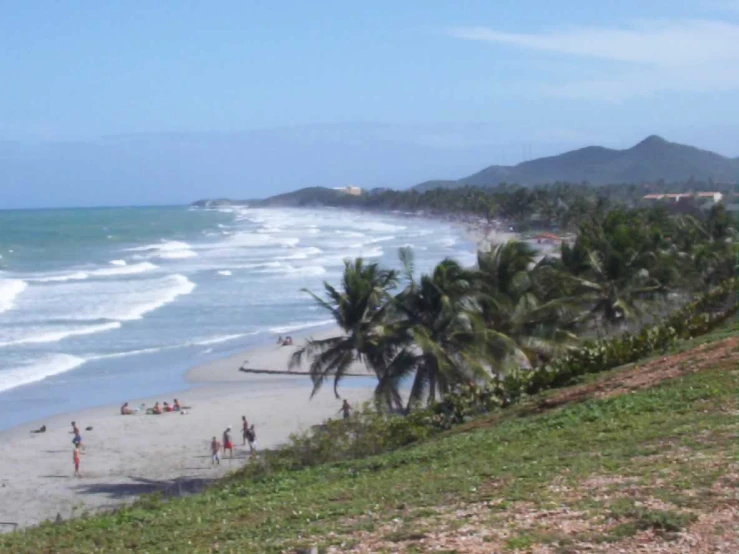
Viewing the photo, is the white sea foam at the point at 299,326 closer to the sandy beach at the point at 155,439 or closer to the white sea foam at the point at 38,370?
the sandy beach at the point at 155,439

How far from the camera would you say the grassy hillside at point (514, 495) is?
6.87 metres

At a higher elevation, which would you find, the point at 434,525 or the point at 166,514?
the point at 434,525

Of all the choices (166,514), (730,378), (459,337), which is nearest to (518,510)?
(166,514)

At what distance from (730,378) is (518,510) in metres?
5.33

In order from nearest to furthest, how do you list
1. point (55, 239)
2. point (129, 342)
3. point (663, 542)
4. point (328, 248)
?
point (663, 542) < point (129, 342) < point (328, 248) < point (55, 239)

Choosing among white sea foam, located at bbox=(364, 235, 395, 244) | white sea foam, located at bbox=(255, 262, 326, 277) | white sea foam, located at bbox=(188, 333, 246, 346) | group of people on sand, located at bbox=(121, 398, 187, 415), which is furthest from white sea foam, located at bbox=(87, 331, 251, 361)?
white sea foam, located at bbox=(364, 235, 395, 244)

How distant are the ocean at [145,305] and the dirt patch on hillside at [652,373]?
15.5 m

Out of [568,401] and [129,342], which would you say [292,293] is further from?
[568,401]

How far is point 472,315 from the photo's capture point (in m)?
19.8

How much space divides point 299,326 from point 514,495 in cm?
3158

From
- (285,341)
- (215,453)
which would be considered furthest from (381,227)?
(215,453)

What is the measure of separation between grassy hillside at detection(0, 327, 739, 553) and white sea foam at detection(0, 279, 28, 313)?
35.4m

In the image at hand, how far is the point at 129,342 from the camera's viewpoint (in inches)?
1395

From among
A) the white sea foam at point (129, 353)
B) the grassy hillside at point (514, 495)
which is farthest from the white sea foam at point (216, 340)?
the grassy hillside at point (514, 495)
